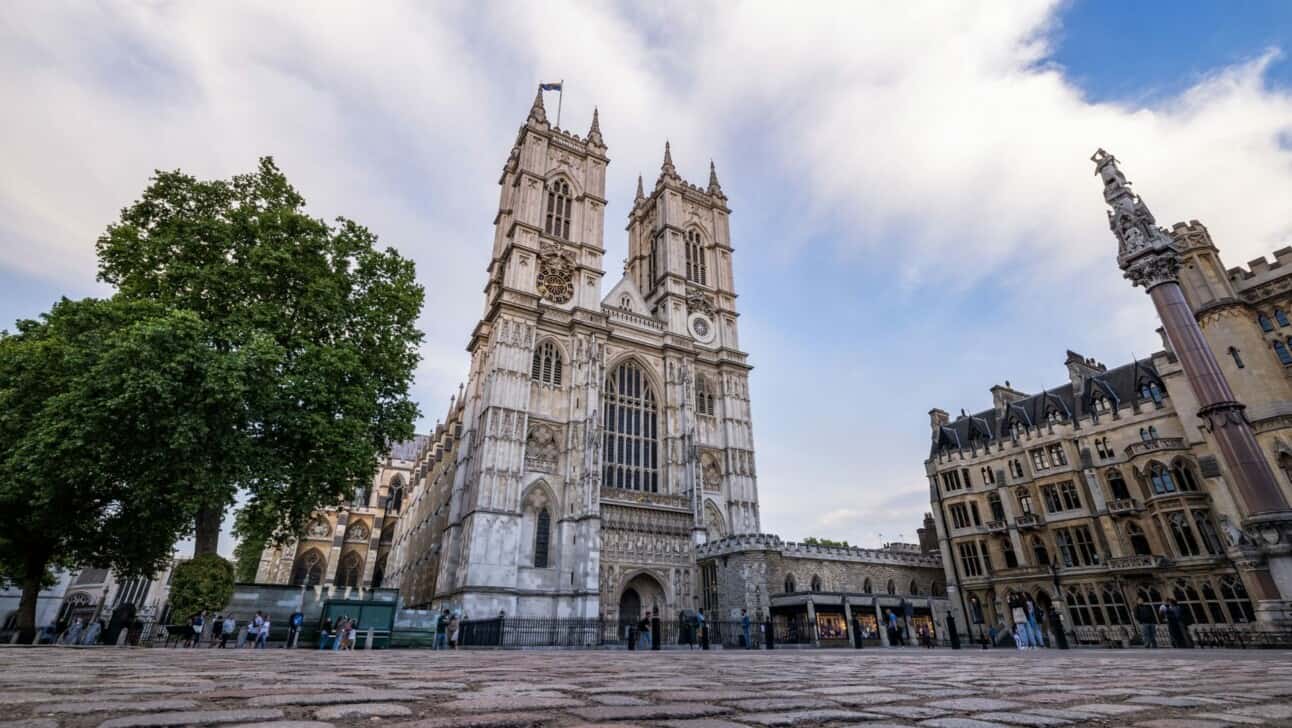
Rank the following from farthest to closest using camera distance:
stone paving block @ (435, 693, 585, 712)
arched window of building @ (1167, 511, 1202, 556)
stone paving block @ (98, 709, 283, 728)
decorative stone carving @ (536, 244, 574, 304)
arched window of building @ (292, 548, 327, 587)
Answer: arched window of building @ (292, 548, 327, 587)
decorative stone carving @ (536, 244, 574, 304)
arched window of building @ (1167, 511, 1202, 556)
stone paving block @ (435, 693, 585, 712)
stone paving block @ (98, 709, 283, 728)

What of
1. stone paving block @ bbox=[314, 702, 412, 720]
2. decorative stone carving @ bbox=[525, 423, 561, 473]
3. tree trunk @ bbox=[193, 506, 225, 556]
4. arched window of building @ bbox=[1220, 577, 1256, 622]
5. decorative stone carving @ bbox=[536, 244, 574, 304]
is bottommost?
stone paving block @ bbox=[314, 702, 412, 720]

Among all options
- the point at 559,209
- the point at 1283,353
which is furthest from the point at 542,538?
the point at 1283,353

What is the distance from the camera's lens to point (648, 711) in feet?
9.12

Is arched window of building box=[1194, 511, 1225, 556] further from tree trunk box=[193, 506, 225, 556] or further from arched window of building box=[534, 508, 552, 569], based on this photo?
tree trunk box=[193, 506, 225, 556]

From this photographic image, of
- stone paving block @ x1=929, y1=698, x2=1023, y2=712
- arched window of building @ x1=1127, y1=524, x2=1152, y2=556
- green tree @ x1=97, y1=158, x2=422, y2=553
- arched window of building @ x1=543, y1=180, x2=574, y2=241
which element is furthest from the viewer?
arched window of building @ x1=543, y1=180, x2=574, y2=241

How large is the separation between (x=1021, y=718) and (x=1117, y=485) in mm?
33062

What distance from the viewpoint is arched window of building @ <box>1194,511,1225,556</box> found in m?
24.0

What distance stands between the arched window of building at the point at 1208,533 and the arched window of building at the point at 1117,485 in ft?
9.56

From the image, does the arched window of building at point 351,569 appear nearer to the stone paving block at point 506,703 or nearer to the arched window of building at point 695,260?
the arched window of building at point 695,260

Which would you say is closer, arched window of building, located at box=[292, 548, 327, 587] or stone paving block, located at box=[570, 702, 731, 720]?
stone paving block, located at box=[570, 702, 731, 720]

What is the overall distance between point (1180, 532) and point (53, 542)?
4179cm

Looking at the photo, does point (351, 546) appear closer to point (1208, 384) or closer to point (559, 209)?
point (559, 209)

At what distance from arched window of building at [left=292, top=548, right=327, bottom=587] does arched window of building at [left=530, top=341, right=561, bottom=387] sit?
3127 centimetres

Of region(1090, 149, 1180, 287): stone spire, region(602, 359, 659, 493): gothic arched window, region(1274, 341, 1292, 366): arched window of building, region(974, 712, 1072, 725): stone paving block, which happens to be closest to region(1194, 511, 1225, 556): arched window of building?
region(1274, 341, 1292, 366): arched window of building
